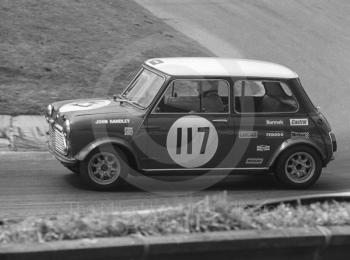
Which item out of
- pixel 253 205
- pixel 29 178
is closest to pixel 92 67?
pixel 29 178

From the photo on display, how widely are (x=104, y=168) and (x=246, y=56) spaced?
10.2 m

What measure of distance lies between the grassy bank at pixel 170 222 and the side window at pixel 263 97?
4397mm

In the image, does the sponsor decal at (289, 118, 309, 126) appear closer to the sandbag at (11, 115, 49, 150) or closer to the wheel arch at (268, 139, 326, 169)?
the wheel arch at (268, 139, 326, 169)

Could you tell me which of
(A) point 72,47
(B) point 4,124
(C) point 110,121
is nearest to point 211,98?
(C) point 110,121

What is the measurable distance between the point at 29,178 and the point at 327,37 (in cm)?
1378

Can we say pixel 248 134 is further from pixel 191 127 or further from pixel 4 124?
pixel 4 124

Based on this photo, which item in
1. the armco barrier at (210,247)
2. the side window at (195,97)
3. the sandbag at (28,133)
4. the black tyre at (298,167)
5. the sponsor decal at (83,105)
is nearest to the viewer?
the armco barrier at (210,247)

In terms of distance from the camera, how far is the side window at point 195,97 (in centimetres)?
950

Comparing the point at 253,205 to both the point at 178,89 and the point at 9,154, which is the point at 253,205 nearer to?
the point at 178,89

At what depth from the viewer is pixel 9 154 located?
11.2m

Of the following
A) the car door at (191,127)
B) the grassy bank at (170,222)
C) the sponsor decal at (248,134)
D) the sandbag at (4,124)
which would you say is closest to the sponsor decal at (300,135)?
the sponsor decal at (248,134)

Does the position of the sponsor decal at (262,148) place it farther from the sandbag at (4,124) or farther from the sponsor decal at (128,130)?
the sandbag at (4,124)

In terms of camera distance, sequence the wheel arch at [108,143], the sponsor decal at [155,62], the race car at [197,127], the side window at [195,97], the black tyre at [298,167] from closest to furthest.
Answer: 1. the wheel arch at [108,143]
2. the race car at [197,127]
3. the side window at [195,97]
4. the black tyre at [298,167]
5. the sponsor decal at [155,62]

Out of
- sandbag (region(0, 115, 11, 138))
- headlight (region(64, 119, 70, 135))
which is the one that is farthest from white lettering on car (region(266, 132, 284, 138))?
sandbag (region(0, 115, 11, 138))
